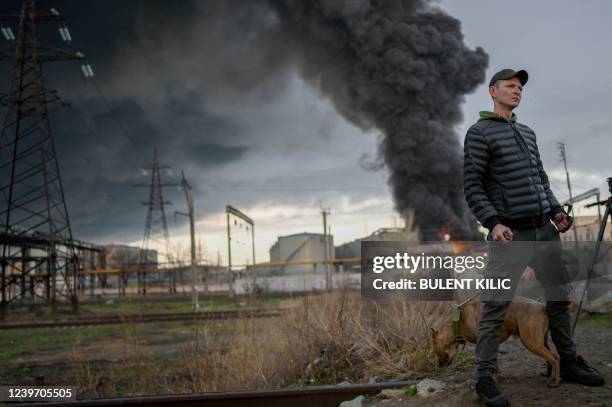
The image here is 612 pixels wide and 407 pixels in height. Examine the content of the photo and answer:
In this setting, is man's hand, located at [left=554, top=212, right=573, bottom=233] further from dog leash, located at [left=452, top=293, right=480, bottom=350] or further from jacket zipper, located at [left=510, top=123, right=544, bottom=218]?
dog leash, located at [left=452, top=293, right=480, bottom=350]

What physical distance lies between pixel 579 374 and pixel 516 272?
35.2 inches

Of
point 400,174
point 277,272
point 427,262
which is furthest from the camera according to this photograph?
point 277,272

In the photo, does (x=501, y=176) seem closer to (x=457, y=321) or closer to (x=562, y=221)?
(x=562, y=221)

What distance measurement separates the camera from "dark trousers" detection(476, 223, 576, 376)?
10.4 feet

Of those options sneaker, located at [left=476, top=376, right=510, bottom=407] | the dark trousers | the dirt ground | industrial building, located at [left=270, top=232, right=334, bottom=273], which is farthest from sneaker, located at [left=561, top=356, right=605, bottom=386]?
industrial building, located at [left=270, top=232, right=334, bottom=273]

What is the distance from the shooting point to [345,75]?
4416 cm

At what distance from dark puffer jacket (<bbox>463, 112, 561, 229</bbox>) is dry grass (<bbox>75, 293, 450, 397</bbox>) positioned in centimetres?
211

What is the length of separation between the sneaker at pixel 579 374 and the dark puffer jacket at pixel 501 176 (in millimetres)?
991

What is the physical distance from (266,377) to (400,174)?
31.5 metres

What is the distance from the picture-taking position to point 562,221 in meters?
3.34

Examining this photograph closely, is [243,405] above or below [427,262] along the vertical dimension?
below

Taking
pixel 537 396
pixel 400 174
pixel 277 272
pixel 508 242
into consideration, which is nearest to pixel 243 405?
pixel 537 396

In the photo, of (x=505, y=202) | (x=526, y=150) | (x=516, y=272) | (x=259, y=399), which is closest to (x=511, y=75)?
(x=526, y=150)

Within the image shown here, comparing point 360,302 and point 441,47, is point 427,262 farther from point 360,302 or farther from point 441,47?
point 441,47
